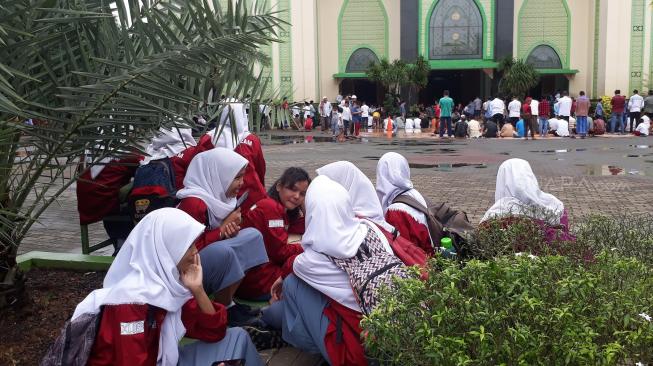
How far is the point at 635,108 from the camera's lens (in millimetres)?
22250

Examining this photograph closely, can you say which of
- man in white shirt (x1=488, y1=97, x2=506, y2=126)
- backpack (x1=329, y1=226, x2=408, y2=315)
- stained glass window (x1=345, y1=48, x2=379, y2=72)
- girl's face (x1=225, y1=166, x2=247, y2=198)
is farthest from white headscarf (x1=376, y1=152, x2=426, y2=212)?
stained glass window (x1=345, y1=48, x2=379, y2=72)

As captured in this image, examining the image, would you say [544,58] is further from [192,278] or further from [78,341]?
[78,341]

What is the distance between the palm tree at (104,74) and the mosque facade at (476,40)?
2435cm

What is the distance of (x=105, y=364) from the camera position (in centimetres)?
254

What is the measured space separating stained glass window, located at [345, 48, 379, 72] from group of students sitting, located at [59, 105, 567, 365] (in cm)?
2560

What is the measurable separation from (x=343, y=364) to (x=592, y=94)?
2833 centimetres

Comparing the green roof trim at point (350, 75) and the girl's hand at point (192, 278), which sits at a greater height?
the green roof trim at point (350, 75)

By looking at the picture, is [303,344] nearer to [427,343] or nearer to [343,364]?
[343,364]

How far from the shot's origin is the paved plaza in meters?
8.02

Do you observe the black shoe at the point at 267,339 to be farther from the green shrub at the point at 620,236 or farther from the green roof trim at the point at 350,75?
the green roof trim at the point at 350,75

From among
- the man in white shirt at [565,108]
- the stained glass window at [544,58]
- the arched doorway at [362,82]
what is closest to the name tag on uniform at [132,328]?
the man in white shirt at [565,108]

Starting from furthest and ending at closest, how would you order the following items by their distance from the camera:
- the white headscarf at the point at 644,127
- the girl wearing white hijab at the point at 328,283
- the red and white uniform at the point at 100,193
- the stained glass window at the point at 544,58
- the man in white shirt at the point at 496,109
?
the stained glass window at the point at 544,58 → the man in white shirt at the point at 496,109 → the white headscarf at the point at 644,127 → the red and white uniform at the point at 100,193 → the girl wearing white hijab at the point at 328,283

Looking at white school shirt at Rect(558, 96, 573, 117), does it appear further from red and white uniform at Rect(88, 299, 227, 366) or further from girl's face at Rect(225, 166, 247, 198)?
red and white uniform at Rect(88, 299, 227, 366)

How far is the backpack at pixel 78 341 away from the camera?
8.21ft
